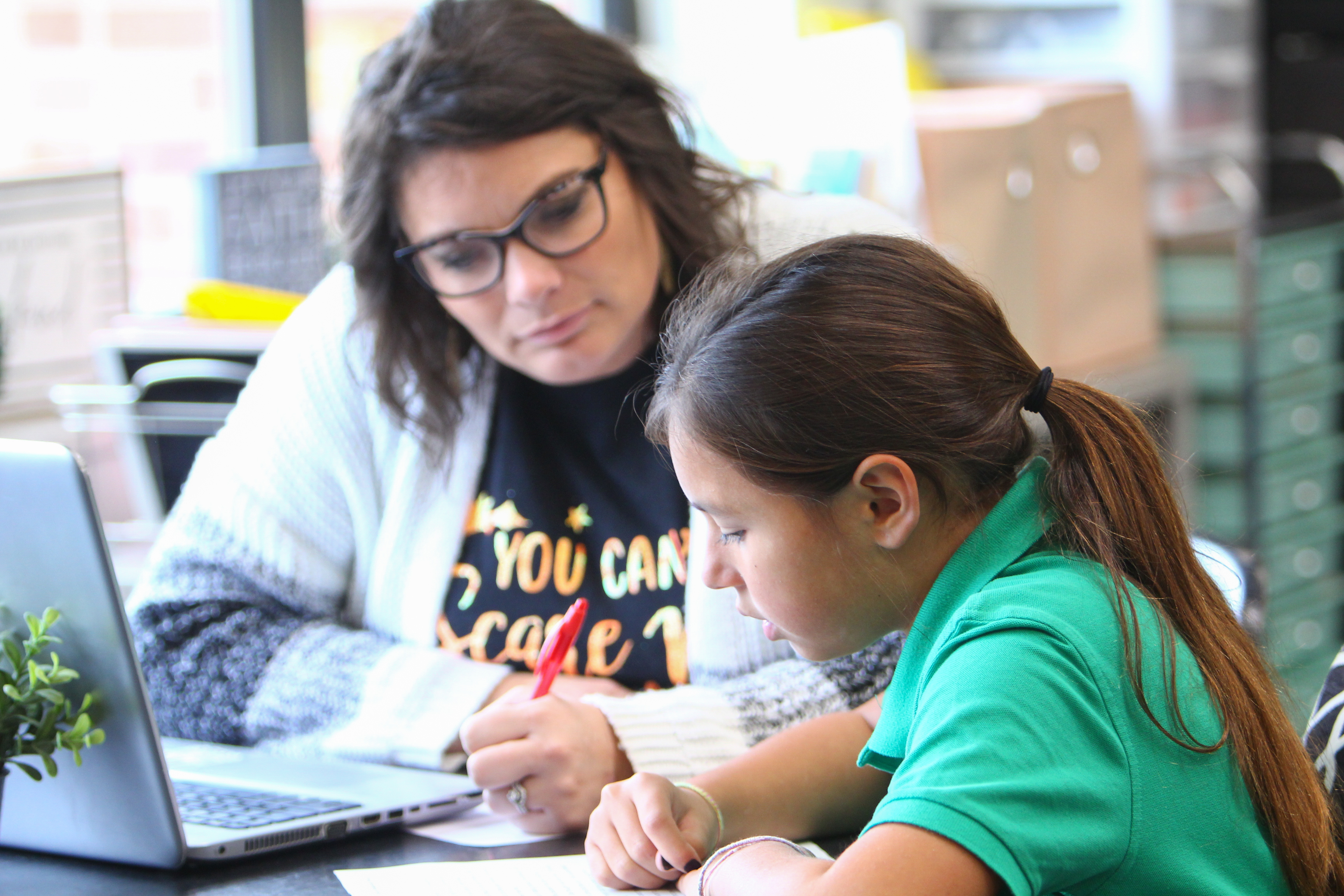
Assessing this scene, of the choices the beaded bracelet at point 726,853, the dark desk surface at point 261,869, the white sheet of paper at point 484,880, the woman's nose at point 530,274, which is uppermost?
the woman's nose at point 530,274

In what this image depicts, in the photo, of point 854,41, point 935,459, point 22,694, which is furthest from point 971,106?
point 22,694

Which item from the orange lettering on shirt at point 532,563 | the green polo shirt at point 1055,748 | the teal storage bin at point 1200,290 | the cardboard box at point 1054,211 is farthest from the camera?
the teal storage bin at point 1200,290

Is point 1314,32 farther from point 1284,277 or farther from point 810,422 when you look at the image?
point 810,422

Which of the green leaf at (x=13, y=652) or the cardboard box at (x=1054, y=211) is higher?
the cardboard box at (x=1054, y=211)

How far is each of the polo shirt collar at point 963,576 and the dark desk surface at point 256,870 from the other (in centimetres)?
25

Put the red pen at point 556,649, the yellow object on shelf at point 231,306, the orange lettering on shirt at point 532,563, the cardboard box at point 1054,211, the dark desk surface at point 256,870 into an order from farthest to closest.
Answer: the cardboard box at point 1054,211 < the yellow object on shelf at point 231,306 < the orange lettering on shirt at point 532,563 < the red pen at point 556,649 < the dark desk surface at point 256,870

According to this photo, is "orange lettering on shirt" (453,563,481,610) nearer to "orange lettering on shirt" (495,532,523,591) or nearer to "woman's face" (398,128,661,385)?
"orange lettering on shirt" (495,532,523,591)

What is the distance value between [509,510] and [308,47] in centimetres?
143

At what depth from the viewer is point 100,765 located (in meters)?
0.86

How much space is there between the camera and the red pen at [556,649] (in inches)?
38.2

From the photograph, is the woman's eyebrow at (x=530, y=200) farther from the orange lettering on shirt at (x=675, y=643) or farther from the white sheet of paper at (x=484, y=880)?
the white sheet of paper at (x=484, y=880)

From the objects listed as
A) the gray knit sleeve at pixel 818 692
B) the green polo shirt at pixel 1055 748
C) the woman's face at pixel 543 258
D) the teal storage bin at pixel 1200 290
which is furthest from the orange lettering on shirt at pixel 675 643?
the teal storage bin at pixel 1200 290

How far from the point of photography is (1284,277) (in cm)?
253

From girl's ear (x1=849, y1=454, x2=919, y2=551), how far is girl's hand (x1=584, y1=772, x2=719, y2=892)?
0.22 m
